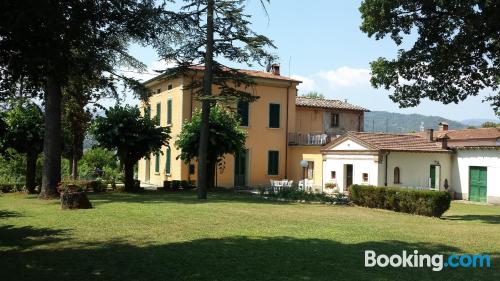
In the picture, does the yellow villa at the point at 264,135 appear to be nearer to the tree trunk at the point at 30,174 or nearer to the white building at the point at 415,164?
the white building at the point at 415,164

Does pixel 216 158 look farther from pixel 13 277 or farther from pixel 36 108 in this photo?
pixel 13 277

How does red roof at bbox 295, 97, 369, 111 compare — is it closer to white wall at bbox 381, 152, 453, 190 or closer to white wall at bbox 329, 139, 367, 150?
white wall at bbox 329, 139, 367, 150

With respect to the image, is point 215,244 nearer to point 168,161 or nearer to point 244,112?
point 244,112

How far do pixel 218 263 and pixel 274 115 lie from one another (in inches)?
994

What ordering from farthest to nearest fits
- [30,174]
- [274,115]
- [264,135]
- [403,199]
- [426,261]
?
[274,115] < [264,135] < [30,174] < [403,199] < [426,261]

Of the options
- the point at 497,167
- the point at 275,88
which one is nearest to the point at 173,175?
the point at 275,88

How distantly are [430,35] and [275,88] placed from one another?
57.7 feet

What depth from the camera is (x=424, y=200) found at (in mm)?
16328

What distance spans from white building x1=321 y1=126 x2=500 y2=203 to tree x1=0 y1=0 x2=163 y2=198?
1995 cm

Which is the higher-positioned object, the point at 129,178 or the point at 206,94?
the point at 206,94

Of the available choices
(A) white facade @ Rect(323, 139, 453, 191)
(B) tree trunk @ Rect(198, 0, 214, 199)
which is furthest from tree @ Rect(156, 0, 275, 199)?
(A) white facade @ Rect(323, 139, 453, 191)

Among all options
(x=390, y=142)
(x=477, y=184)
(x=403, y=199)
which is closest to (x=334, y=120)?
(x=390, y=142)

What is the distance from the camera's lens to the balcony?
3052cm

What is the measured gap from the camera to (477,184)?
28.2m
